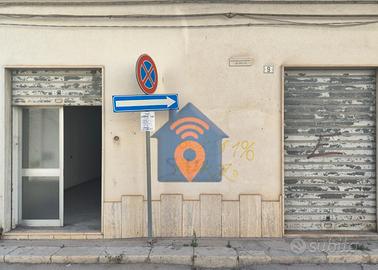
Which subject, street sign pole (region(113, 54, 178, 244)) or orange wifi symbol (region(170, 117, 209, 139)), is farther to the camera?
orange wifi symbol (region(170, 117, 209, 139))

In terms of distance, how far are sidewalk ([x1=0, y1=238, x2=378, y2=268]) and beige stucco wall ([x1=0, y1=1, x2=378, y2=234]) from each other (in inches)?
31.9

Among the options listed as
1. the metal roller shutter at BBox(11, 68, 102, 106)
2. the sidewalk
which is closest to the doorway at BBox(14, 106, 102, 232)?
the metal roller shutter at BBox(11, 68, 102, 106)

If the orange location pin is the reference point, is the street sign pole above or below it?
above

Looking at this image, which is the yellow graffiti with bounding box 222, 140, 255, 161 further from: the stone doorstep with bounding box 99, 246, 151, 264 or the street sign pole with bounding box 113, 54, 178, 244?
the stone doorstep with bounding box 99, 246, 151, 264

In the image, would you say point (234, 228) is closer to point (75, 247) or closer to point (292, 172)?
point (292, 172)

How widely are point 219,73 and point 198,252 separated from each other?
3.04 metres

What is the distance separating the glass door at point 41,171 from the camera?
6117 mm

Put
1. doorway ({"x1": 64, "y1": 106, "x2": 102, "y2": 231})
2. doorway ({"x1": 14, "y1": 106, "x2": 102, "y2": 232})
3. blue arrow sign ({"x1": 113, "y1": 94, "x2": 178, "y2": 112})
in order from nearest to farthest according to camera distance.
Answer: blue arrow sign ({"x1": 113, "y1": 94, "x2": 178, "y2": 112}), doorway ({"x1": 14, "y1": 106, "x2": 102, "y2": 232}), doorway ({"x1": 64, "y1": 106, "x2": 102, "y2": 231})

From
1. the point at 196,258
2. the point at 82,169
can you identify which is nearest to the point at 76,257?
the point at 196,258

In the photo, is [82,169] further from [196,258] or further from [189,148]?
[196,258]

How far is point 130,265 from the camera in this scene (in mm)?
4738

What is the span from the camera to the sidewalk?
479cm

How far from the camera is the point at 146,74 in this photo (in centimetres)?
518

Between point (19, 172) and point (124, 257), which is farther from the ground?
point (19, 172)
